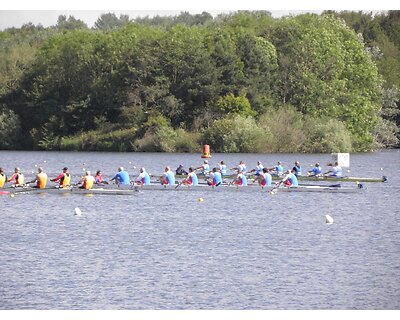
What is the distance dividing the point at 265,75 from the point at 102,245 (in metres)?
38.7

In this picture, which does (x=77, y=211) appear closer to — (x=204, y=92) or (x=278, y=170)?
(x=278, y=170)

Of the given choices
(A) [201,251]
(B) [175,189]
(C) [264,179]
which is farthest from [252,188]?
(A) [201,251]

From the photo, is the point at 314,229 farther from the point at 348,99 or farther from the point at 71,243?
the point at 348,99

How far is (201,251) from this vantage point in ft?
68.5

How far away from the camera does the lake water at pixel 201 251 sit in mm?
16688

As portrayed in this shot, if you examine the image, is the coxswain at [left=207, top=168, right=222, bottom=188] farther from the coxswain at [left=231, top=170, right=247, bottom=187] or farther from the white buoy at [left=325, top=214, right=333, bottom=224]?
the white buoy at [left=325, top=214, right=333, bottom=224]

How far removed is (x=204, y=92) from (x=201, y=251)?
→ 124 feet

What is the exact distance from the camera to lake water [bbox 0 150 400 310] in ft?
54.7

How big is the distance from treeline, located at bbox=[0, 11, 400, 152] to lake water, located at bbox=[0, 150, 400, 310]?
903 inches

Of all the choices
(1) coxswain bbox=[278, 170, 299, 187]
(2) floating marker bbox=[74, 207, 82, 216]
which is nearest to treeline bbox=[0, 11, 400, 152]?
(1) coxswain bbox=[278, 170, 299, 187]

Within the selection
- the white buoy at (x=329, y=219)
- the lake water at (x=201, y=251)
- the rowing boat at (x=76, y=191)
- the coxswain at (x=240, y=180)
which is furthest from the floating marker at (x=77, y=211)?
the white buoy at (x=329, y=219)

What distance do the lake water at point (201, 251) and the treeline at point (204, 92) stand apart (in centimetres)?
2293

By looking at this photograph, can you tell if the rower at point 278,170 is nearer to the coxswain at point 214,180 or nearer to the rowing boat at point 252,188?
the rowing boat at point 252,188

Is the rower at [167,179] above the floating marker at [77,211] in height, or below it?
above
